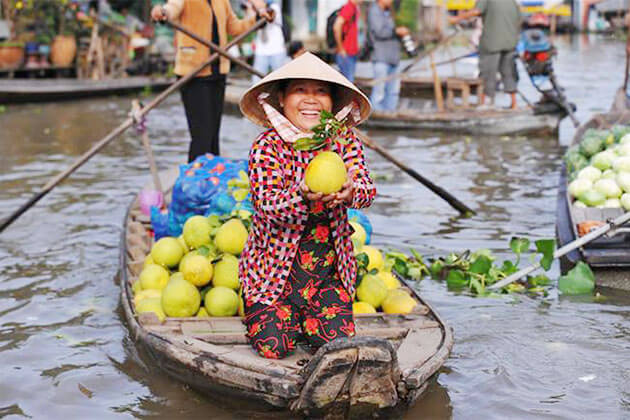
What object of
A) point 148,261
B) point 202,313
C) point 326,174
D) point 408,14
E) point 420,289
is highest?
point 408,14

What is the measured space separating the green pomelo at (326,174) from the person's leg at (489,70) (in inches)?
341

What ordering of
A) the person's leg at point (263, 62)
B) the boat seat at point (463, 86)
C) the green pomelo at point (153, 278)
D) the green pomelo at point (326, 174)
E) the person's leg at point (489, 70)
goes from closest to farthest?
the green pomelo at point (326, 174) → the green pomelo at point (153, 278) → the person's leg at point (489, 70) → the boat seat at point (463, 86) → the person's leg at point (263, 62)

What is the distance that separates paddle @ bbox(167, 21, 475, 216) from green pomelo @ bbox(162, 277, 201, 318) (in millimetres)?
2084

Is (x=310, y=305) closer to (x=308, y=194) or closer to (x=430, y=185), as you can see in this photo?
(x=308, y=194)

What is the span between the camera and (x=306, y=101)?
3.65 meters

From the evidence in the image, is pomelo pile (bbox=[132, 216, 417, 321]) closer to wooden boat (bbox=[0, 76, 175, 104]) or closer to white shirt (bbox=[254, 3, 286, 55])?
white shirt (bbox=[254, 3, 286, 55])

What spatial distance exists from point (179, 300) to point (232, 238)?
1.37 ft

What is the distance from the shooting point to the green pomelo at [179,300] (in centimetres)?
418

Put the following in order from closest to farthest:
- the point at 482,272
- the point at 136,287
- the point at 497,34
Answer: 1. the point at 136,287
2. the point at 482,272
3. the point at 497,34

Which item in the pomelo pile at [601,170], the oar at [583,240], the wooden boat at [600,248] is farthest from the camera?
the pomelo pile at [601,170]

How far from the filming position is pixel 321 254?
12.2 ft

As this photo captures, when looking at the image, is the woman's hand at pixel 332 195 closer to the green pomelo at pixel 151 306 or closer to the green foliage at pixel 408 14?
the green pomelo at pixel 151 306

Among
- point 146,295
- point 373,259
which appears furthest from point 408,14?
point 146,295

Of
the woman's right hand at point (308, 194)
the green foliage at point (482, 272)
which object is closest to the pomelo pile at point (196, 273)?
the woman's right hand at point (308, 194)
